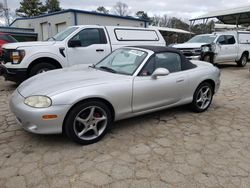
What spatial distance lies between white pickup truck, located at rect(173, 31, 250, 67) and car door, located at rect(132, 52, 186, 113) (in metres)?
6.72

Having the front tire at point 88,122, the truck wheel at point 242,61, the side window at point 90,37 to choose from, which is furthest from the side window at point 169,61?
the truck wheel at point 242,61

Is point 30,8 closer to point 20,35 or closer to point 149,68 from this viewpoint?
point 20,35

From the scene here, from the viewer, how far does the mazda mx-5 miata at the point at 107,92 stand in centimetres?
333

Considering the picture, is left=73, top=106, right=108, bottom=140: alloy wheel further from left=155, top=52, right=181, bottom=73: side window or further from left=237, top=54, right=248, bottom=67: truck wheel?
left=237, top=54, right=248, bottom=67: truck wheel

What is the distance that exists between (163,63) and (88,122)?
5.98 feet

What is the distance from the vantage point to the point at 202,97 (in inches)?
204

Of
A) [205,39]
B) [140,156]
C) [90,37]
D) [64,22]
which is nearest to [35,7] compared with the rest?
[64,22]

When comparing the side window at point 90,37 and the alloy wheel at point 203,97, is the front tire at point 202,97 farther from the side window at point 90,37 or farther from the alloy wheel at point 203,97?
the side window at point 90,37

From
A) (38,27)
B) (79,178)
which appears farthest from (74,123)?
(38,27)

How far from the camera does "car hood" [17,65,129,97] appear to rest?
3.49 metres

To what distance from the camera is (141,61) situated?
4.26m

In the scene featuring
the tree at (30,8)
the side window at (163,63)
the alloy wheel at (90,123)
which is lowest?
the alloy wheel at (90,123)

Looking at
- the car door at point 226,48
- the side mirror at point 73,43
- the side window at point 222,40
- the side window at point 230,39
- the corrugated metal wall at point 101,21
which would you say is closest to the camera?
the side mirror at point 73,43

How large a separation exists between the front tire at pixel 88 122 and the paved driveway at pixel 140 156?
145mm
